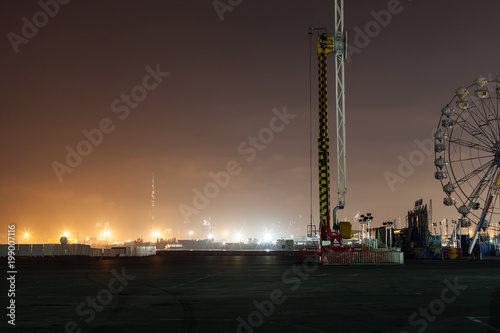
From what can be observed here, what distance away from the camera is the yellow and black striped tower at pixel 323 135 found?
52.7 metres

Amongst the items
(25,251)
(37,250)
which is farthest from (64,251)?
(25,251)

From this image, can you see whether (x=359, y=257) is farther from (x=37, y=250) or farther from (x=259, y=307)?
(x=37, y=250)

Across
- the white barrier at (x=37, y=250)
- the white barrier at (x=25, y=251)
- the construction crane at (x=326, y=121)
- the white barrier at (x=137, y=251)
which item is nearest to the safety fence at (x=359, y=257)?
the construction crane at (x=326, y=121)

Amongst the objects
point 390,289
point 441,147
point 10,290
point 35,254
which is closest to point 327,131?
point 441,147

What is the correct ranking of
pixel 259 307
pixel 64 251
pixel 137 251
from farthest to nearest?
pixel 137 251
pixel 64 251
pixel 259 307

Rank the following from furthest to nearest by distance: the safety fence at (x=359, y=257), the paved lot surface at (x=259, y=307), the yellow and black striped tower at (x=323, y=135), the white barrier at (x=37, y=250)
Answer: the white barrier at (x=37, y=250) < the yellow and black striped tower at (x=323, y=135) < the safety fence at (x=359, y=257) < the paved lot surface at (x=259, y=307)

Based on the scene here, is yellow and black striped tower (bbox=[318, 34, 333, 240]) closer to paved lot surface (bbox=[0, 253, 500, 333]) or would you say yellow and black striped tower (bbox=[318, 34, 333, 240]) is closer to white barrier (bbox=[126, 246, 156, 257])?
paved lot surface (bbox=[0, 253, 500, 333])

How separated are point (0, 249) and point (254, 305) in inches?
2733

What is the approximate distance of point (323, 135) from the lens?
54.3 meters

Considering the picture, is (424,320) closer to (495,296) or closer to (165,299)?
(495,296)

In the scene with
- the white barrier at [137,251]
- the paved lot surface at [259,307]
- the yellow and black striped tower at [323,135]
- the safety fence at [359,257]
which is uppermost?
the yellow and black striped tower at [323,135]

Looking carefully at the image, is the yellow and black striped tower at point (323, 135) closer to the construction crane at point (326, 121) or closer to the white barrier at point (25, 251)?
the construction crane at point (326, 121)

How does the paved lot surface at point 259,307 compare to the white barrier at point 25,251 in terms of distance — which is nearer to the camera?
the paved lot surface at point 259,307

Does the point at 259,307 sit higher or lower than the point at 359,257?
higher
